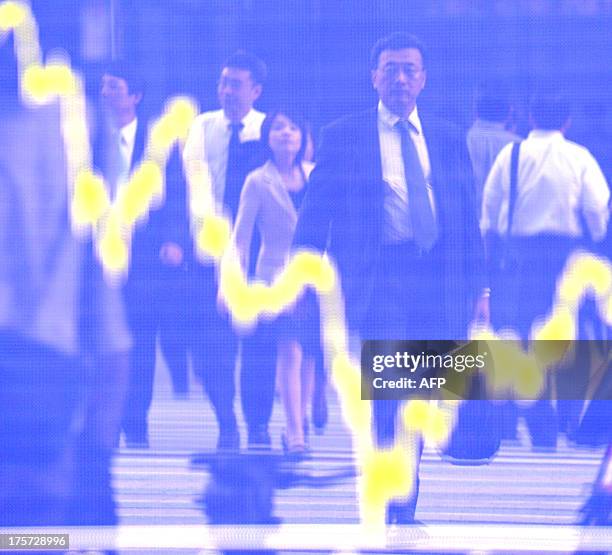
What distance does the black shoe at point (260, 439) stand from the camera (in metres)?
2.08

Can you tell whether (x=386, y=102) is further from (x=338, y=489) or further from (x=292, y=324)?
(x=338, y=489)

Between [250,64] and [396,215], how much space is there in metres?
0.45

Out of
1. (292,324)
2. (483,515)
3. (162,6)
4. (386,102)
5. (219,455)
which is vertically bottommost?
(483,515)

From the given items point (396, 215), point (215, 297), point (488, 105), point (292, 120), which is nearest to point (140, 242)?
point (215, 297)

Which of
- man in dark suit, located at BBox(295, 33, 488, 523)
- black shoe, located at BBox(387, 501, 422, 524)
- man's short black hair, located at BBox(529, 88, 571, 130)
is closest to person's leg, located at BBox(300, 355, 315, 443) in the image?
man in dark suit, located at BBox(295, 33, 488, 523)

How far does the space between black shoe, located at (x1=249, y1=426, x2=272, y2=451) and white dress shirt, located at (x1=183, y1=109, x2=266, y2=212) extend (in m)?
0.49

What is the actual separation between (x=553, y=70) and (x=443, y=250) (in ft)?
1.46

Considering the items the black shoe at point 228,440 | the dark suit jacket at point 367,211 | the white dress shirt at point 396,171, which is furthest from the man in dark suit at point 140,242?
the white dress shirt at point 396,171

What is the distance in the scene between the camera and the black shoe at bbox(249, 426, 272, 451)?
6.82 feet

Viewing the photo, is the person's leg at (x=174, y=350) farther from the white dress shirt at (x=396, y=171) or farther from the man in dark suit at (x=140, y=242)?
the white dress shirt at (x=396, y=171)

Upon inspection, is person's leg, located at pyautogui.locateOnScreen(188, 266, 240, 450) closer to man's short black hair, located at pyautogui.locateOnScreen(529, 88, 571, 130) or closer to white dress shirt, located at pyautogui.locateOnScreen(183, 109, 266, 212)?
white dress shirt, located at pyautogui.locateOnScreen(183, 109, 266, 212)

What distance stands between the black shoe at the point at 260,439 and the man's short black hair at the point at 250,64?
0.74 metres

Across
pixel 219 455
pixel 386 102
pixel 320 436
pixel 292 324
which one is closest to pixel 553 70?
pixel 386 102

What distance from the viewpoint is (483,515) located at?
2072 mm
